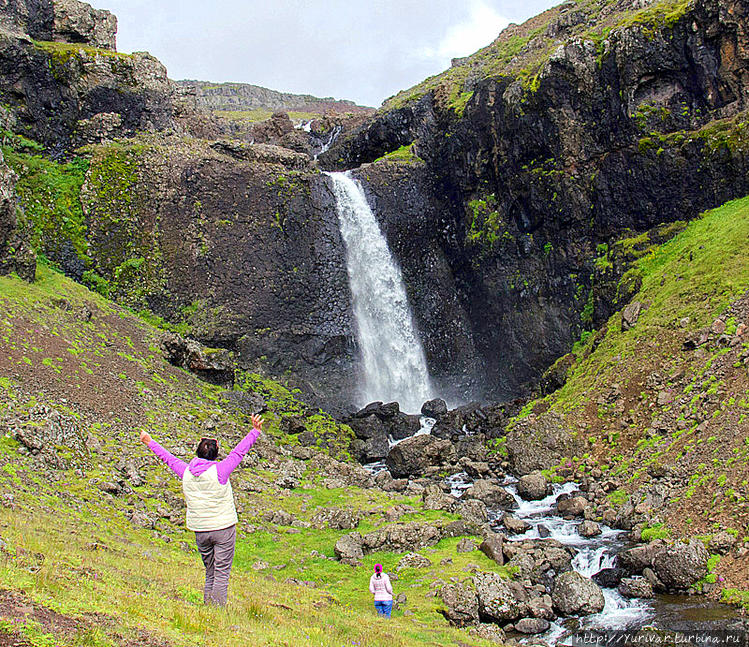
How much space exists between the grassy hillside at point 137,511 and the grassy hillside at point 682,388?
23.4ft

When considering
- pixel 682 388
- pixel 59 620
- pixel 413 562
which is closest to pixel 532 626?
pixel 413 562

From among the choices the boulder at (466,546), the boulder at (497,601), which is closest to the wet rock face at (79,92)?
the boulder at (466,546)

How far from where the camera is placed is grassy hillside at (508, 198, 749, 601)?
17562mm

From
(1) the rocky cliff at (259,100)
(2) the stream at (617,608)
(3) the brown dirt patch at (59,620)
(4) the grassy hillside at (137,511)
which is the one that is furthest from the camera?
(1) the rocky cliff at (259,100)

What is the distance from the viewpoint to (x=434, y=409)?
36.0m

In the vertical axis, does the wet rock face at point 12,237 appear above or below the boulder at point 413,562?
above

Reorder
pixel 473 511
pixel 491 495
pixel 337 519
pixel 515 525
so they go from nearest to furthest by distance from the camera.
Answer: pixel 515 525
pixel 337 519
pixel 473 511
pixel 491 495

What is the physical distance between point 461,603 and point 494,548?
3422 millimetres

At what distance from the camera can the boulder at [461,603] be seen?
14.0m

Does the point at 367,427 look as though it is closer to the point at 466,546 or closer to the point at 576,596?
the point at 466,546

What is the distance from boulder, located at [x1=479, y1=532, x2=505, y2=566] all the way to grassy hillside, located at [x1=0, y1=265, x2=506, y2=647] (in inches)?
13.9

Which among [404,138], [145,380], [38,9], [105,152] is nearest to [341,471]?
[145,380]

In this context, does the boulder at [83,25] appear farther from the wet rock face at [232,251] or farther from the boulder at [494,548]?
the boulder at [494,548]

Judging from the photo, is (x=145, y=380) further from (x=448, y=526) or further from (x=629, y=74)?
(x=629, y=74)
